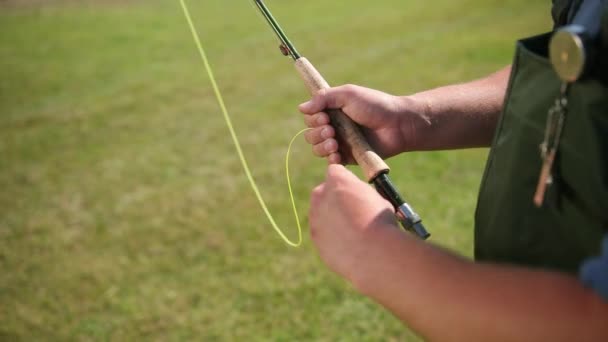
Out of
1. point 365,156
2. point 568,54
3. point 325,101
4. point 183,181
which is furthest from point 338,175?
point 183,181

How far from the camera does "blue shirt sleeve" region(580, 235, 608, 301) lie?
0.71m

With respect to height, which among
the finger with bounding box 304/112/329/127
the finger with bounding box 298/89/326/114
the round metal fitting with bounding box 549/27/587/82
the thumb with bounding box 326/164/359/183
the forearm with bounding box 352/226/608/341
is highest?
the round metal fitting with bounding box 549/27/587/82

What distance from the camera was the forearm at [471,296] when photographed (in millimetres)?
733

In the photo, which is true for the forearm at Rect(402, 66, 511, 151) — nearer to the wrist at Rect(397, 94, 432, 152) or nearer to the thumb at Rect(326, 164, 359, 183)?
the wrist at Rect(397, 94, 432, 152)

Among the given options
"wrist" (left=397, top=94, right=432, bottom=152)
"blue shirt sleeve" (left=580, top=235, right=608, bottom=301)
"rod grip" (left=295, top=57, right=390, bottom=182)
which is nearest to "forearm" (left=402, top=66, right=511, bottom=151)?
"wrist" (left=397, top=94, right=432, bottom=152)

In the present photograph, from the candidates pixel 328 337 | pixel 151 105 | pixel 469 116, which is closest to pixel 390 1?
pixel 151 105

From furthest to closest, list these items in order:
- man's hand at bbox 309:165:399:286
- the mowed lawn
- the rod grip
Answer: the mowed lawn → the rod grip → man's hand at bbox 309:165:399:286

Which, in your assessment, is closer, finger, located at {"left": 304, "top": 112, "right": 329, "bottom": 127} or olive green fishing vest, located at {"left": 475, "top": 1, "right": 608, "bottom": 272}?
olive green fishing vest, located at {"left": 475, "top": 1, "right": 608, "bottom": 272}

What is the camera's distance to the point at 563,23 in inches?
43.3

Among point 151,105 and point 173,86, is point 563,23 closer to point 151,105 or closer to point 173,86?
point 151,105

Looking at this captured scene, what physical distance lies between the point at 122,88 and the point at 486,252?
6394mm

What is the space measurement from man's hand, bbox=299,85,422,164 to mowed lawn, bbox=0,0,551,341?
97mm

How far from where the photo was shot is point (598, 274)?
2.37 feet

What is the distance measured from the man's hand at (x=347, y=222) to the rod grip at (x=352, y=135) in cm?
30
